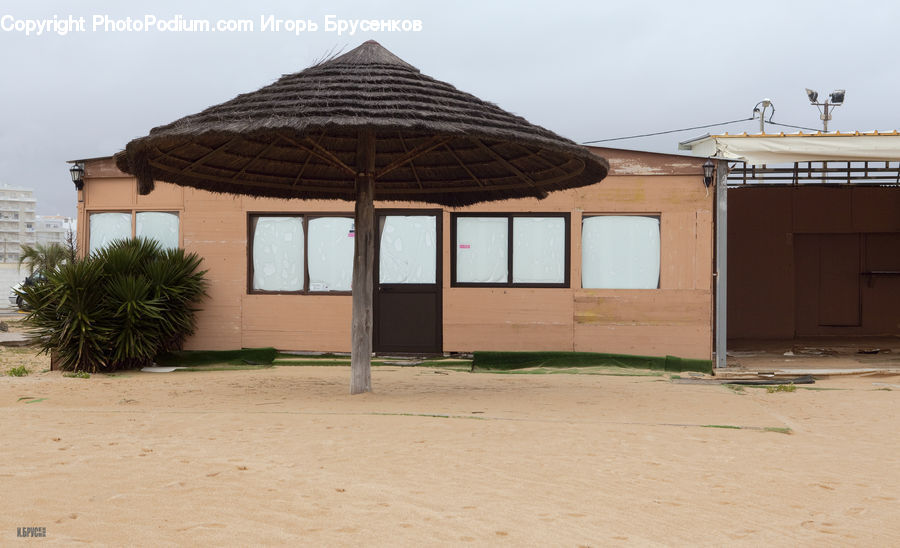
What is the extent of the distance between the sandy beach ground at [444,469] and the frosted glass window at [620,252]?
2.92 meters

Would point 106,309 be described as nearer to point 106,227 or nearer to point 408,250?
point 106,227

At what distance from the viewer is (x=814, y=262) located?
15688mm

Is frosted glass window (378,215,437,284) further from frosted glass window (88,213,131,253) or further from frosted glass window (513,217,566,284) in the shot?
frosted glass window (88,213,131,253)

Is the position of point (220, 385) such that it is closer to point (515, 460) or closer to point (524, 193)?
point (524, 193)

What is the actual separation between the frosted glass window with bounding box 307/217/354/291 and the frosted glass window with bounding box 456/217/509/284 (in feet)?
4.89

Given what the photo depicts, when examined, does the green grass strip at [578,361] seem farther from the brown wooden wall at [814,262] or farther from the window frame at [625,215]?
the brown wooden wall at [814,262]

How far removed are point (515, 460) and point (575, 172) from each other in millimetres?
3803

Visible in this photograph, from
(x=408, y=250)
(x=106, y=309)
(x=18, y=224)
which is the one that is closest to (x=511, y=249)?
(x=408, y=250)

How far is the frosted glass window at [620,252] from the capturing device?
10.3 metres

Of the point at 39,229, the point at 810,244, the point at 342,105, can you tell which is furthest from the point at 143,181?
the point at 39,229

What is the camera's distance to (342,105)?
20.6ft

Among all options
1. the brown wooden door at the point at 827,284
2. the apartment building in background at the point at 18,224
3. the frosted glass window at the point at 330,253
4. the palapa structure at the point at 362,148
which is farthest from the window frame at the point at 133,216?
the apartment building in background at the point at 18,224

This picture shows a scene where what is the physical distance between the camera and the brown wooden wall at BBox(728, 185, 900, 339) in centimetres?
1557

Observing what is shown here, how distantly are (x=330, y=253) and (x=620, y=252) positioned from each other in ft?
12.6
